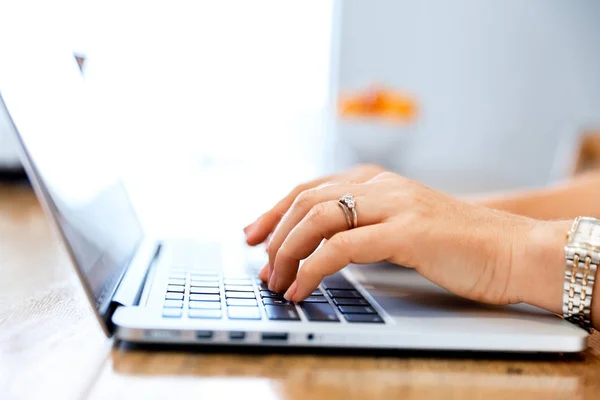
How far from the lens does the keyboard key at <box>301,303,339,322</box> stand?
0.48 m

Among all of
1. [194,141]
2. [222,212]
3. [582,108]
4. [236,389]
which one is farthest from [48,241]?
[582,108]

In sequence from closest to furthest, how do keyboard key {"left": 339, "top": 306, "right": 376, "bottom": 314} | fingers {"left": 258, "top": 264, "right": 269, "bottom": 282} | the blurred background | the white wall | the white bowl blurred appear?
keyboard key {"left": 339, "top": 306, "right": 376, "bottom": 314}, fingers {"left": 258, "top": 264, "right": 269, "bottom": 282}, the white bowl blurred, the blurred background, the white wall

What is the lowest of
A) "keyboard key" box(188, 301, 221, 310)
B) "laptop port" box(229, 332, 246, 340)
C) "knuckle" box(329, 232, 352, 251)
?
"keyboard key" box(188, 301, 221, 310)

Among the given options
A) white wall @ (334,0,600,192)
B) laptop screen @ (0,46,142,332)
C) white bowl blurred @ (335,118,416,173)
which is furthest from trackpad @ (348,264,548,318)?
white wall @ (334,0,600,192)

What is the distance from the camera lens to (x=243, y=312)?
0.48 metres

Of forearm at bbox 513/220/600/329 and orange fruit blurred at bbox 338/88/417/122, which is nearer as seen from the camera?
forearm at bbox 513/220/600/329

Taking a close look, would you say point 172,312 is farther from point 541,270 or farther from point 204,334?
point 541,270

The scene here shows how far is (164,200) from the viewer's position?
1.38 meters

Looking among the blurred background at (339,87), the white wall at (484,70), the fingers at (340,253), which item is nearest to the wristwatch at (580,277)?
the fingers at (340,253)

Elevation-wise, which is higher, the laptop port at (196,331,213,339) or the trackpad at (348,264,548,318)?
the laptop port at (196,331,213,339)

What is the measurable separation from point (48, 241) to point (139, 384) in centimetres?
56

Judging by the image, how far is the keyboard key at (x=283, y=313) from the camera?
1.56 feet

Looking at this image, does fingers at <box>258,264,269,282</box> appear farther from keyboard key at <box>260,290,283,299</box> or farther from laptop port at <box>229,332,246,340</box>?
laptop port at <box>229,332,246,340</box>

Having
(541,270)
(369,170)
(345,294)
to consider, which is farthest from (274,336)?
(369,170)
